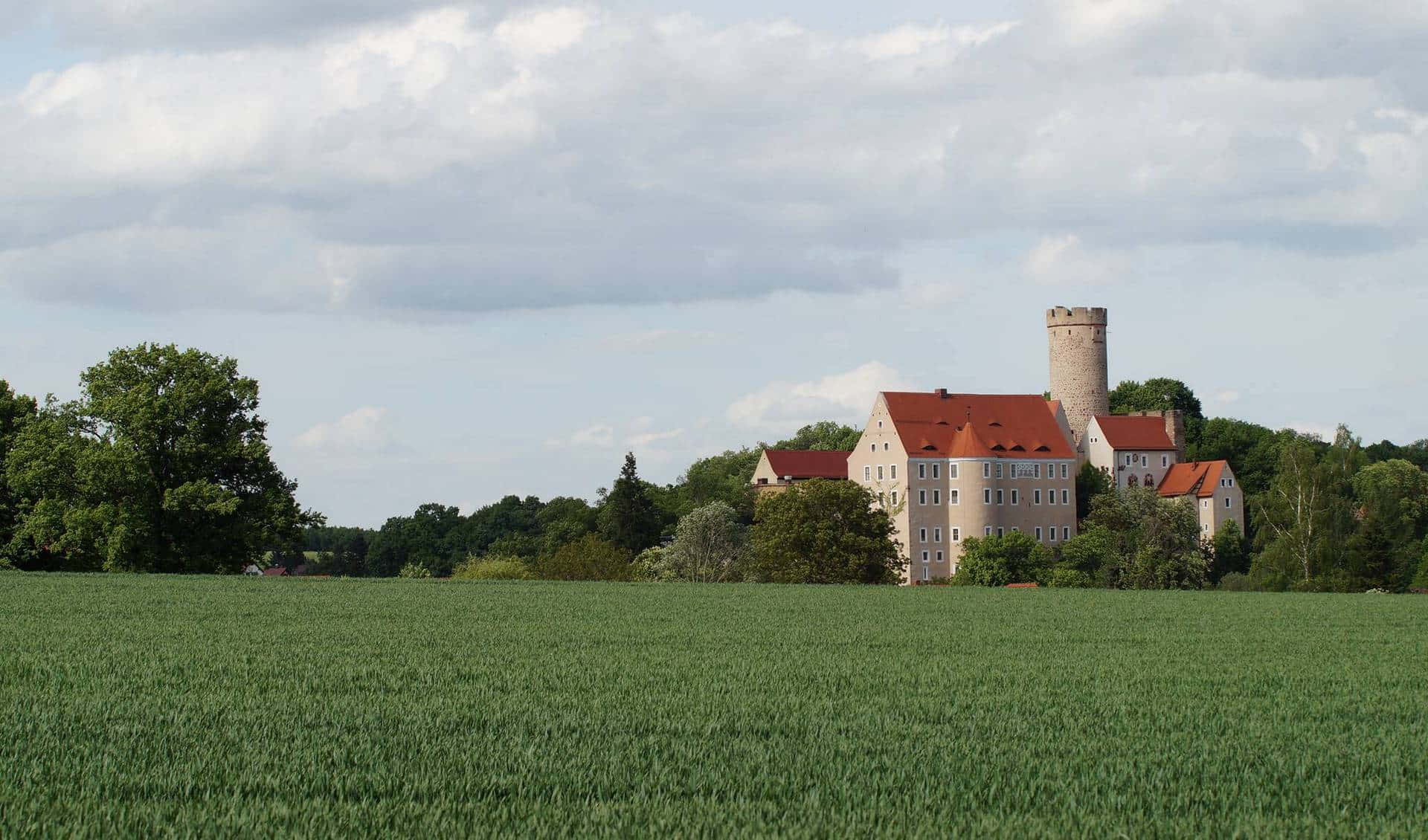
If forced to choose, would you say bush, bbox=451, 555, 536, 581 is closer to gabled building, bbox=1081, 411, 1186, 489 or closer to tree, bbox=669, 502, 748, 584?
tree, bbox=669, 502, 748, 584

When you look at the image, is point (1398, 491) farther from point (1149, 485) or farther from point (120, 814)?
point (120, 814)

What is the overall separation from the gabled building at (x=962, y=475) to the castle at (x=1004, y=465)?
91mm

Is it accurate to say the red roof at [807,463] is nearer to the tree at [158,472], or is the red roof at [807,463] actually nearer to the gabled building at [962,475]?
the gabled building at [962,475]

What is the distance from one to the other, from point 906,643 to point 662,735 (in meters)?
15.2

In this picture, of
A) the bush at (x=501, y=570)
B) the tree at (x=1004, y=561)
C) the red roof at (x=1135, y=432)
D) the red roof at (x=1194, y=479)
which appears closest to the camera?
the bush at (x=501, y=570)

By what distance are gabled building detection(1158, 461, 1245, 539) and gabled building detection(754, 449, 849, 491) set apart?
110ft

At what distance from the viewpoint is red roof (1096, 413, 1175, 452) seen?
141250 millimetres

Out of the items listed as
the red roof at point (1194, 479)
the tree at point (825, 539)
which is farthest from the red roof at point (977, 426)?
the tree at point (825, 539)

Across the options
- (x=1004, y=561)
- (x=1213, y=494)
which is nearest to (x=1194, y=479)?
(x=1213, y=494)

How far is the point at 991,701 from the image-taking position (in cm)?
1786

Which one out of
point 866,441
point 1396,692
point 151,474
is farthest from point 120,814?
point 866,441

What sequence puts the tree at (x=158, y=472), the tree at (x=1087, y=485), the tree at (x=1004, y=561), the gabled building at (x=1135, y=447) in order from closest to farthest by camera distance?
the tree at (x=158, y=472), the tree at (x=1004, y=561), the tree at (x=1087, y=485), the gabled building at (x=1135, y=447)

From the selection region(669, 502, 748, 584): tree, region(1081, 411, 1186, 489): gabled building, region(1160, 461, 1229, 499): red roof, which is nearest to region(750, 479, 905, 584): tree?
region(669, 502, 748, 584): tree

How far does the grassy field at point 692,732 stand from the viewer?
1034cm
